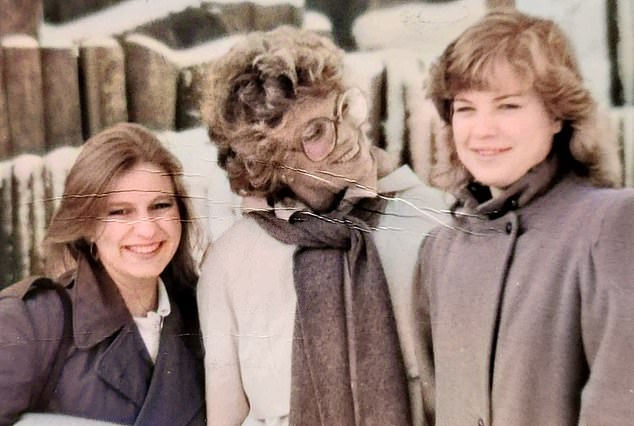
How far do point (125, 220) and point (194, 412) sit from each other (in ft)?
1.17

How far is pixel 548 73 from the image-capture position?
43.9 inches

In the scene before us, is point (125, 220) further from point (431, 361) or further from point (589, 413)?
point (589, 413)

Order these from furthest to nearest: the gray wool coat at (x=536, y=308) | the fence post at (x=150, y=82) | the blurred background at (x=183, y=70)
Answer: the fence post at (x=150, y=82), the blurred background at (x=183, y=70), the gray wool coat at (x=536, y=308)

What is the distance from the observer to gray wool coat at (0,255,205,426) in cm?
128

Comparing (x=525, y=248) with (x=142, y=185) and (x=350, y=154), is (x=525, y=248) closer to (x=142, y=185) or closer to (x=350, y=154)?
(x=350, y=154)

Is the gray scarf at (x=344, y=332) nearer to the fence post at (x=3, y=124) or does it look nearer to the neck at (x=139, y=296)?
the neck at (x=139, y=296)

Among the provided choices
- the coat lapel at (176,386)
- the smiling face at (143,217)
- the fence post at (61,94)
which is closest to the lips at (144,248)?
the smiling face at (143,217)

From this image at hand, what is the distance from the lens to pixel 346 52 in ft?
3.93

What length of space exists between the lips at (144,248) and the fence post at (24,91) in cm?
23

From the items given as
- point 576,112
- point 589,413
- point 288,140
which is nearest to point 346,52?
point 288,140

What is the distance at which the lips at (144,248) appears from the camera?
49.8 inches

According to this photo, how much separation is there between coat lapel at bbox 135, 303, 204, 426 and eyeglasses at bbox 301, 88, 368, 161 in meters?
0.37

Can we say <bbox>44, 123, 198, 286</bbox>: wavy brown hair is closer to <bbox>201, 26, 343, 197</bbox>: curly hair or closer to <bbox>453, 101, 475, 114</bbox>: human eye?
<bbox>201, 26, 343, 197</bbox>: curly hair

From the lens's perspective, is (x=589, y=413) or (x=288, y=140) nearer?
(x=589, y=413)
